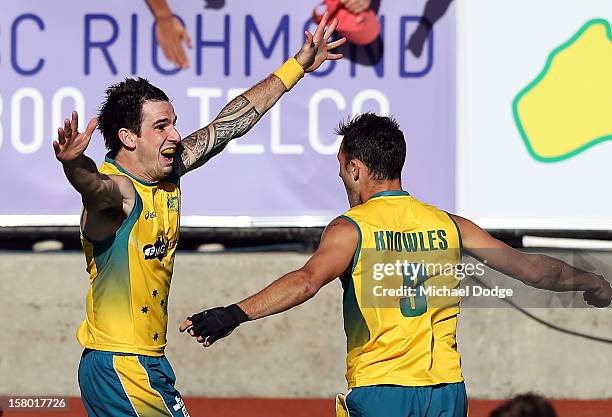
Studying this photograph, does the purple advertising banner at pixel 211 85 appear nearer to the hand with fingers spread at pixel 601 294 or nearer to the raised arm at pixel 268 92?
the raised arm at pixel 268 92

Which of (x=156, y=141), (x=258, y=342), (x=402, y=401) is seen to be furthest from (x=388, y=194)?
(x=258, y=342)

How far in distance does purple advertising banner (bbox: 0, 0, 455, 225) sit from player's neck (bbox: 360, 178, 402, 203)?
11.4ft

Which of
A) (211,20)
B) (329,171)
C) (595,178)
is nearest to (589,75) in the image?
(595,178)

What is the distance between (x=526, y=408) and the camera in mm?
8867

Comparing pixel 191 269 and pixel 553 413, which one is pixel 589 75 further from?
pixel 191 269

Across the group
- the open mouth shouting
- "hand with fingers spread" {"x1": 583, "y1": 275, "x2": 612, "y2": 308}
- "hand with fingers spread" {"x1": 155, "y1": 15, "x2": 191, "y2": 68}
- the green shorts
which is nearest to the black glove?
the green shorts

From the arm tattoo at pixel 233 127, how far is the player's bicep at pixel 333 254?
151cm

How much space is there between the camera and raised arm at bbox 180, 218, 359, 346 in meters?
4.15

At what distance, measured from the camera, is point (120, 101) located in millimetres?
5371

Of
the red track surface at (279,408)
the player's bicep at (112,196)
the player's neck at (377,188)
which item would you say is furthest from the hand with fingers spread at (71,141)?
the red track surface at (279,408)

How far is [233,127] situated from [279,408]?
332cm

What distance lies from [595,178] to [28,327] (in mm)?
4305

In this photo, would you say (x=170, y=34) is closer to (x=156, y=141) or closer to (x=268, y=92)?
(x=268, y=92)

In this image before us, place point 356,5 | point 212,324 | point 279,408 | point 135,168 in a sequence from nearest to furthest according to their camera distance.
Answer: point 212,324 < point 135,168 < point 356,5 < point 279,408
